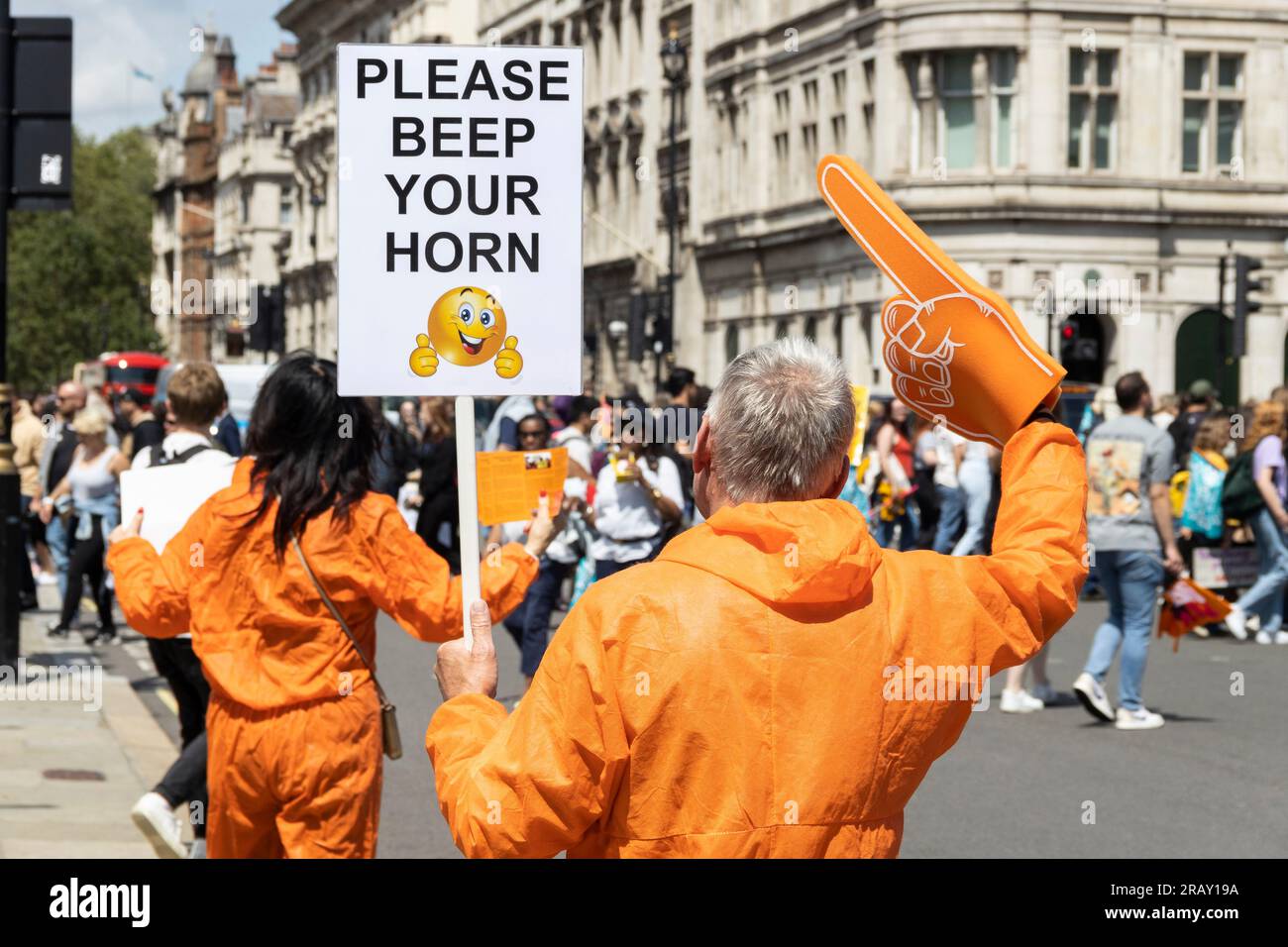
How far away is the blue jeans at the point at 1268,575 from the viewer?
15.3 m

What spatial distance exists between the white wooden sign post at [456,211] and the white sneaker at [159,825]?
10.6 ft

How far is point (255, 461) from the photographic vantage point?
5.16 m

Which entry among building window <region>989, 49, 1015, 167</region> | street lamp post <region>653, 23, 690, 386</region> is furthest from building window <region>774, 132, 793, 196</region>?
building window <region>989, 49, 1015, 167</region>

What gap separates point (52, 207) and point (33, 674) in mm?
2911

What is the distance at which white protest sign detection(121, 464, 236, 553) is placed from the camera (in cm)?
671

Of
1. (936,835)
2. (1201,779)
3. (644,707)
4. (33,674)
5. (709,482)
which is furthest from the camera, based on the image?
(33,674)

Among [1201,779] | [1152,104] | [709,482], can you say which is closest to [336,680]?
[709,482]

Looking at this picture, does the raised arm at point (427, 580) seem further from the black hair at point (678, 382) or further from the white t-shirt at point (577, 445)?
the black hair at point (678, 382)

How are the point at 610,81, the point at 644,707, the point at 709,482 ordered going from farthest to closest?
1. the point at 610,81
2. the point at 709,482
3. the point at 644,707

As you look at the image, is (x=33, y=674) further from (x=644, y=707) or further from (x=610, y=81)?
(x=610, y=81)

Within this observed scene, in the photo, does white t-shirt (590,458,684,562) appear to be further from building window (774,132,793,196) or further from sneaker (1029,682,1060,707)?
building window (774,132,793,196)

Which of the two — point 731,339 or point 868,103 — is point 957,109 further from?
point 731,339

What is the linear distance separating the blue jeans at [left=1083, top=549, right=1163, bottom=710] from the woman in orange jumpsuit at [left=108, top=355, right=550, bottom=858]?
6741 mm

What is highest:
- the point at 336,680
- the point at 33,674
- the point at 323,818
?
the point at 336,680
